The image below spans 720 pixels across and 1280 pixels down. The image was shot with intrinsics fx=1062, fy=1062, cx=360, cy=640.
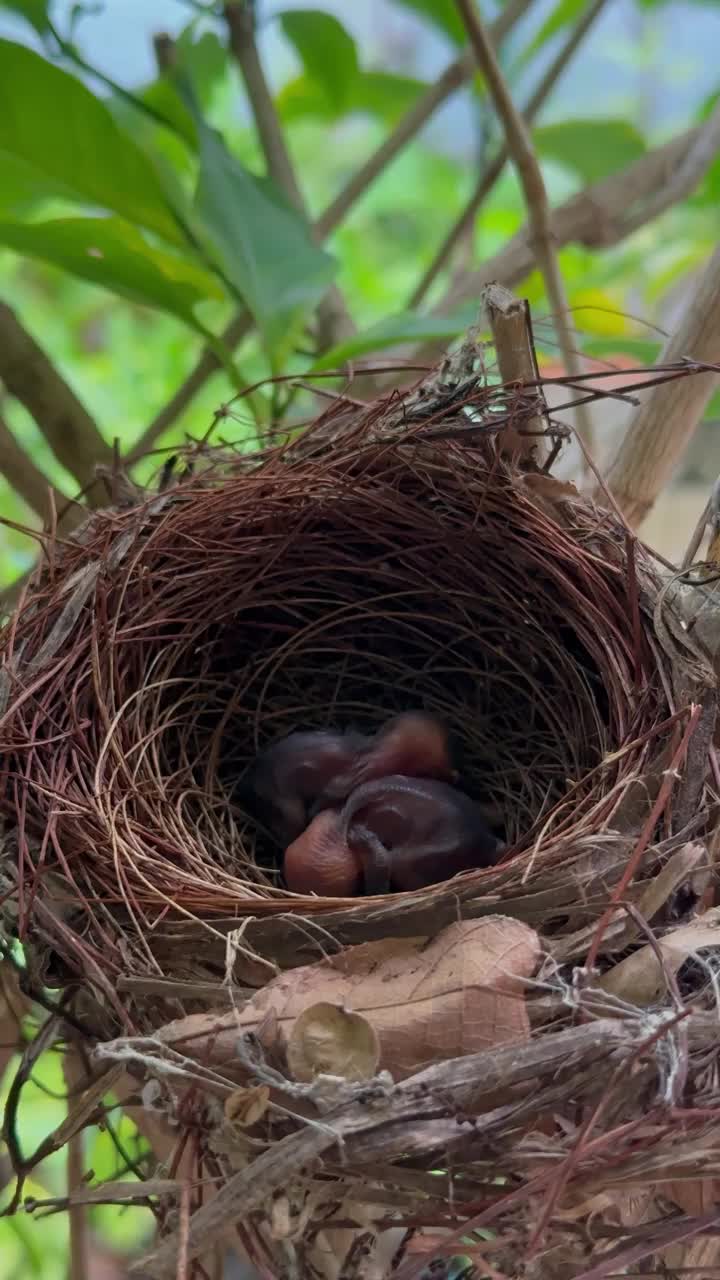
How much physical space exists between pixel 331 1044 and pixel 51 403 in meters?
0.63

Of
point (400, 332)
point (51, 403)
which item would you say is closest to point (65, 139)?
point (51, 403)

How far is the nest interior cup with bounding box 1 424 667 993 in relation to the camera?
0.68 meters

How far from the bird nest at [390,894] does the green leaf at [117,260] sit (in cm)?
16

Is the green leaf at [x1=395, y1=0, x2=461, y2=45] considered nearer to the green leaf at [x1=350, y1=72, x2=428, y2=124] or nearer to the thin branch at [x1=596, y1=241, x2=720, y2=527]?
the green leaf at [x1=350, y1=72, x2=428, y2=124]

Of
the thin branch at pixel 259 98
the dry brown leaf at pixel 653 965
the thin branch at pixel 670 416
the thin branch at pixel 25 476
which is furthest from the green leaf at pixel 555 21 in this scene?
the dry brown leaf at pixel 653 965

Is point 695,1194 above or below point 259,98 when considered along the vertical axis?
below

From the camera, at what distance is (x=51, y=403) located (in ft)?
3.02

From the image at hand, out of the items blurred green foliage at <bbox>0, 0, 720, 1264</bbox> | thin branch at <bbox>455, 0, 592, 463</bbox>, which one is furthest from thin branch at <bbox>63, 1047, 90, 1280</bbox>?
thin branch at <bbox>455, 0, 592, 463</bbox>

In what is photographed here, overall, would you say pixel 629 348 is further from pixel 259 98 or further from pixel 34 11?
pixel 34 11

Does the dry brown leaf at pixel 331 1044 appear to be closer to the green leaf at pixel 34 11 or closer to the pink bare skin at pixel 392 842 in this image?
the pink bare skin at pixel 392 842

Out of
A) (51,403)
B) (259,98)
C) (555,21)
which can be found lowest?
(51,403)

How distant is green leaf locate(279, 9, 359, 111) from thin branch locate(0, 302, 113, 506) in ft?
1.75

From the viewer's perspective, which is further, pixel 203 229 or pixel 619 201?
pixel 619 201

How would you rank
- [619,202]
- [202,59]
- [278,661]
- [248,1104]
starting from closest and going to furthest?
[248,1104]
[278,661]
[202,59]
[619,202]
